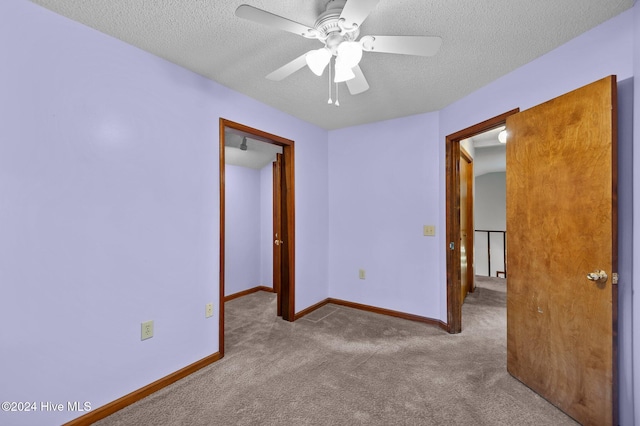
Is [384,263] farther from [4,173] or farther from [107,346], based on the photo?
[4,173]

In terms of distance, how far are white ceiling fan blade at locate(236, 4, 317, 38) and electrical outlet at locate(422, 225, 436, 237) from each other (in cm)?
230

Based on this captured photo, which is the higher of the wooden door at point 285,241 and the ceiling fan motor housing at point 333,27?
the ceiling fan motor housing at point 333,27

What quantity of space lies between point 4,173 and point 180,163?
2.91ft

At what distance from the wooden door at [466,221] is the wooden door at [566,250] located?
1.75 m

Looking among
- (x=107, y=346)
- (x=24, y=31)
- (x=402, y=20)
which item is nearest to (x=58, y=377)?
(x=107, y=346)

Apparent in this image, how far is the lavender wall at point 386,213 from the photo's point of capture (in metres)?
3.00

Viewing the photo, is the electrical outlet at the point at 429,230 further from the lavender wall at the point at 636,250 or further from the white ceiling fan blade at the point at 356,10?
the white ceiling fan blade at the point at 356,10

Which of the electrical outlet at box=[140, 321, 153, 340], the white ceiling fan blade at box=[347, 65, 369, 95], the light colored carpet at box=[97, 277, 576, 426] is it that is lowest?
the light colored carpet at box=[97, 277, 576, 426]

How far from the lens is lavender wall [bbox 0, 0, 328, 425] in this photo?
54.1 inches

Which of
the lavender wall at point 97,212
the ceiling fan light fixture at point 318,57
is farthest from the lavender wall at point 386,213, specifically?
the ceiling fan light fixture at point 318,57

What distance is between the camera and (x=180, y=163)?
205 centimetres

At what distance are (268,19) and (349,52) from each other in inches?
15.3

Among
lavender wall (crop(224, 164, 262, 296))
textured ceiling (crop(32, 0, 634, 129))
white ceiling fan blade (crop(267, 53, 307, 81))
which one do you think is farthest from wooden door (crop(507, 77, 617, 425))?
lavender wall (crop(224, 164, 262, 296))

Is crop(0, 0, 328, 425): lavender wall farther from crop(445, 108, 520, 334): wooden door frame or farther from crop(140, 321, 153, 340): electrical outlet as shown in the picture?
crop(445, 108, 520, 334): wooden door frame
